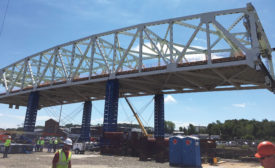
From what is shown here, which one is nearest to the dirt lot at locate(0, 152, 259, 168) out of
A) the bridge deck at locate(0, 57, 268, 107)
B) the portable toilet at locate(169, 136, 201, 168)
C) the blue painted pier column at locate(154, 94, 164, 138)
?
the portable toilet at locate(169, 136, 201, 168)

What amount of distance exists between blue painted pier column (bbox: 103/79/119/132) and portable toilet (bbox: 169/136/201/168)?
17271mm

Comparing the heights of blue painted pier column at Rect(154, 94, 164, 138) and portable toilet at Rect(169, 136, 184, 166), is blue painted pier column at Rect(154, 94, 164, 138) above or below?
above

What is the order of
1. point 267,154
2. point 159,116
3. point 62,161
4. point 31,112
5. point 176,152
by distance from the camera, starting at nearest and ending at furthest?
point 267,154
point 62,161
point 176,152
point 159,116
point 31,112

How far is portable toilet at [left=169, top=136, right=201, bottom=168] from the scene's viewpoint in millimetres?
16031

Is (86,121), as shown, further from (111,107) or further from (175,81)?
(175,81)

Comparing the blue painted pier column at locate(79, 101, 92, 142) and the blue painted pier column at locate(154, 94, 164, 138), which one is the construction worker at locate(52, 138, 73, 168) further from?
the blue painted pier column at locate(79, 101, 92, 142)

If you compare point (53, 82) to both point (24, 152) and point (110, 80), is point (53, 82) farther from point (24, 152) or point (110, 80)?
point (24, 152)

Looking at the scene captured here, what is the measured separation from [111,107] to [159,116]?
1061 cm

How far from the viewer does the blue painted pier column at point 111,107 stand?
33.2 meters

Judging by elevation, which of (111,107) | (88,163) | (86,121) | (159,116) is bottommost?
(88,163)

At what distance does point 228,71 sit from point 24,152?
28882 mm

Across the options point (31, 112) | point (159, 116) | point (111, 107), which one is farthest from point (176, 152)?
point (31, 112)

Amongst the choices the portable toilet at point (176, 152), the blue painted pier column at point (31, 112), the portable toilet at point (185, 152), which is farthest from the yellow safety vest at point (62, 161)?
the blue painted pier column at point (31, 112)

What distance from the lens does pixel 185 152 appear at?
16.5 metres
